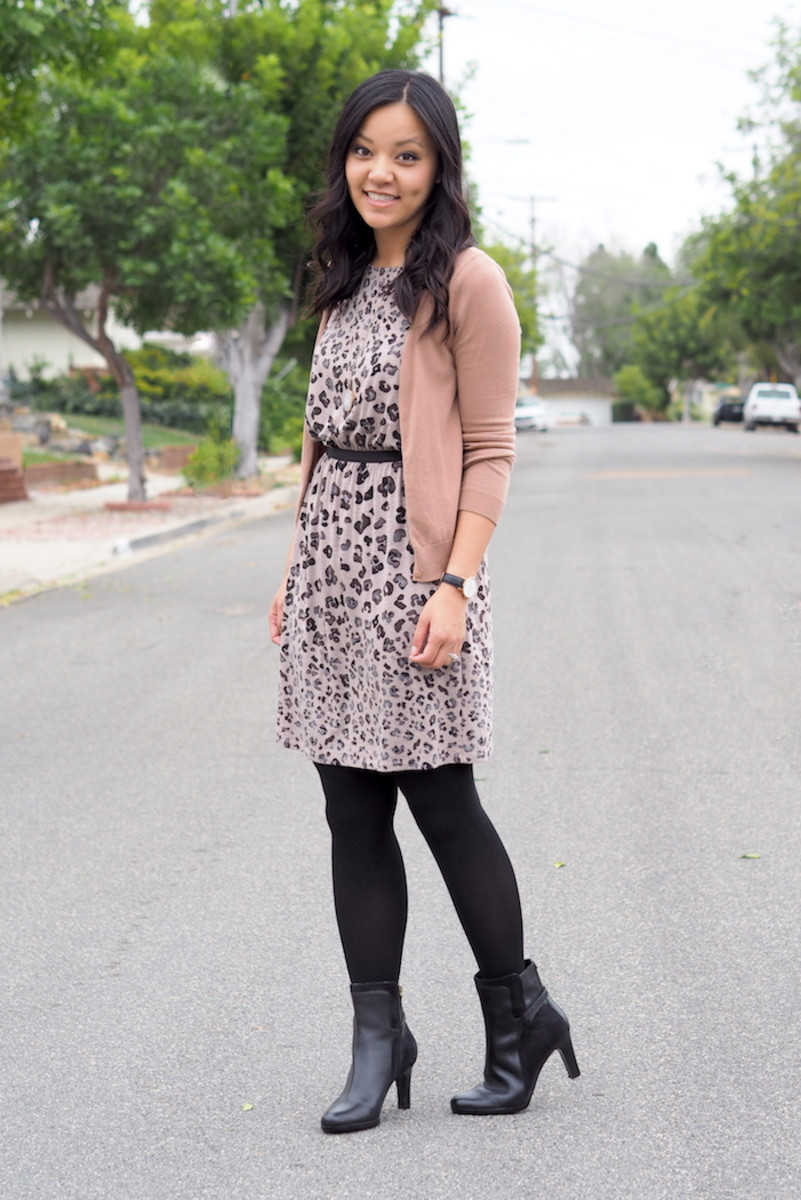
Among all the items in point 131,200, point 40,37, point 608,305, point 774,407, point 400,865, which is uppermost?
point 608,305

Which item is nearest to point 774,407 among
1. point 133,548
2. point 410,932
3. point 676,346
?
point 676,346

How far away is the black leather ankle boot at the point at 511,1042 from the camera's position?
2.94 m

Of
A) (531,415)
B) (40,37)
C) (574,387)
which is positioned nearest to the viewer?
(40,37)

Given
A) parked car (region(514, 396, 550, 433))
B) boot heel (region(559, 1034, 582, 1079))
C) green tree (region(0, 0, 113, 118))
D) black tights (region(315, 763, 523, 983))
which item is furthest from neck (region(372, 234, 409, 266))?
parked car (region(514, 396, 550, 433))

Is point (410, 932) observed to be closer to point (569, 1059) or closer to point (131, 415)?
point (569, 1059)

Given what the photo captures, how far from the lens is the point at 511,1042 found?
9.66 feet

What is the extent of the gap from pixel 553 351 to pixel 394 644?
120285mm

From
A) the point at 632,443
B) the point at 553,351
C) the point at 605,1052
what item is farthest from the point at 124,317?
the point at 553,351

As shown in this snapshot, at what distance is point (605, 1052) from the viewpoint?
3293 millimetres

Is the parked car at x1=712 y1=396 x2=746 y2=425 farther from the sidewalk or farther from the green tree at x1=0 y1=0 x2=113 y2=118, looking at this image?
the green tree at x1=0 y1=0 x2=113 y2=118

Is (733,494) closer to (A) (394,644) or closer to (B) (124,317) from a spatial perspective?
(B) (124,317)

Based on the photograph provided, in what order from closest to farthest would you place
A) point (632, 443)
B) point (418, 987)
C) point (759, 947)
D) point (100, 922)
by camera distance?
1. point (418, 987)
2. point (759, 947)
3. point (100, 922)
4. point (632, 443)

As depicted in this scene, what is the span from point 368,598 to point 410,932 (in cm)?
156

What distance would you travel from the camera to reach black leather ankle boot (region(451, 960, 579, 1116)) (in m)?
2.94
